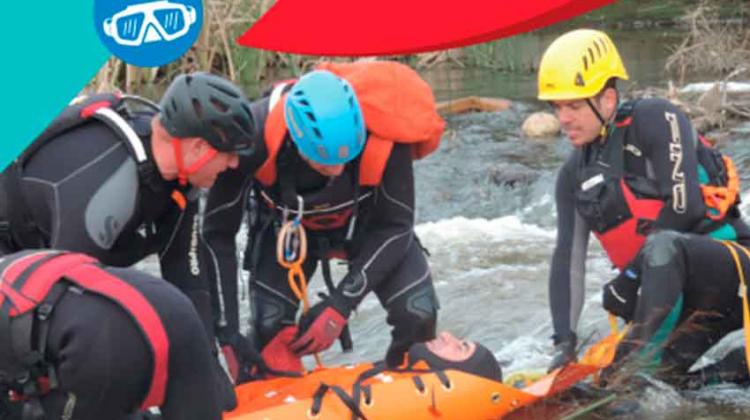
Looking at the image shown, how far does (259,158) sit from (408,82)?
74 cm

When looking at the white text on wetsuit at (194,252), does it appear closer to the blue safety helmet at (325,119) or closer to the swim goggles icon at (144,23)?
the blue safety helmet at (325,119)

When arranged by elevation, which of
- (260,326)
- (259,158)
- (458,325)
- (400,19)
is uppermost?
(400,19)

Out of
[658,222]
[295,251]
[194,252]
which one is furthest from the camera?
[295,251]

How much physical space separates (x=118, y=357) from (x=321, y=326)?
2214 millimetres

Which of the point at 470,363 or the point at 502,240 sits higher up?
the point at 470,363

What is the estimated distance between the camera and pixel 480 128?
12.0 m

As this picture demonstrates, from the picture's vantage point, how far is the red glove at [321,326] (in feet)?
15.8

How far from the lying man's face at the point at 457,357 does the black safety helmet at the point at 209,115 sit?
1.13 metres

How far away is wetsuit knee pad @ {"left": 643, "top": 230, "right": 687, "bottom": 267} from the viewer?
459 centimetres

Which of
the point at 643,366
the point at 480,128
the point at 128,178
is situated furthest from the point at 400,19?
the point at 480,128

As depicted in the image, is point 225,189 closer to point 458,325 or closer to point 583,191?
point 583,191

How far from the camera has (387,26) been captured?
452 centimetres

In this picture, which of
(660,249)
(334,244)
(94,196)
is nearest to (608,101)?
(660,249)

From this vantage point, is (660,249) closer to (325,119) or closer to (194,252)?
(325,119)
